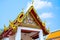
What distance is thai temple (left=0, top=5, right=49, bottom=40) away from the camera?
503 centimetres

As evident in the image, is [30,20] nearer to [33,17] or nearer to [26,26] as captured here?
[33,17]

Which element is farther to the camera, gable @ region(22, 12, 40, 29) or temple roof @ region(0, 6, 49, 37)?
gable @ region(22, 12, 40, 29)

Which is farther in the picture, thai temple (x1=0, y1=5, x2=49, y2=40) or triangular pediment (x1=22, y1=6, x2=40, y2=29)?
triangular pediment (x1=22, y1=6, x2=40, y2=29)

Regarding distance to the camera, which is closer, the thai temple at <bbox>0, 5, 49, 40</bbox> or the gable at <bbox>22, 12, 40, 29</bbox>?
the thai temple at <bbox>0, 5, 49, 40</bbox>

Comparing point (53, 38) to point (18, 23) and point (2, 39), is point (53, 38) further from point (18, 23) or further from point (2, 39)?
point (18, 23)

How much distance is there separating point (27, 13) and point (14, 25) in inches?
26.8

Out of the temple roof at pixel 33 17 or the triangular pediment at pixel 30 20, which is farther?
the triangular pediment at pixel 30 20

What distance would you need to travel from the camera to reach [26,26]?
523cm

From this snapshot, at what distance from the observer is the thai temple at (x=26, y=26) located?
198 inches

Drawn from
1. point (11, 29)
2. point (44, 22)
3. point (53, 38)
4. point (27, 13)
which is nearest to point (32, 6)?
point (27, 13)

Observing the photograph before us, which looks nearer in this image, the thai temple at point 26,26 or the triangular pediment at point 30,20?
the thai temple at point 26,26

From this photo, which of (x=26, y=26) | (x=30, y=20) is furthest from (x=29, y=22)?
(x=26, y=26)

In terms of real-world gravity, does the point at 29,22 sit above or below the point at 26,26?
above

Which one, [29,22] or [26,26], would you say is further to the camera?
[29,22]
